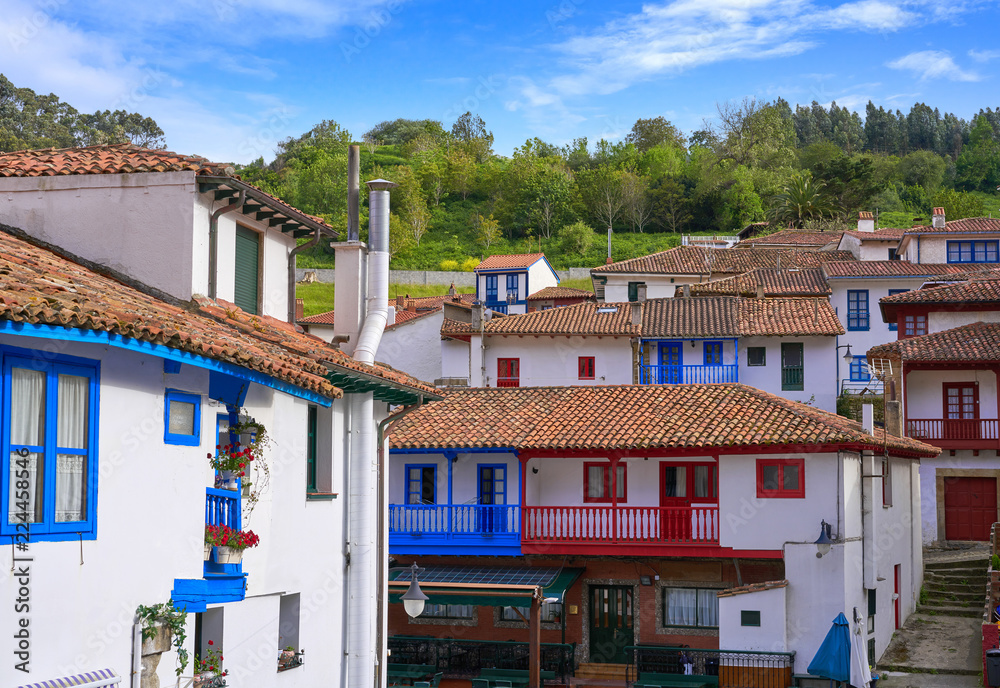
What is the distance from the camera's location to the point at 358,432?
1625 cm

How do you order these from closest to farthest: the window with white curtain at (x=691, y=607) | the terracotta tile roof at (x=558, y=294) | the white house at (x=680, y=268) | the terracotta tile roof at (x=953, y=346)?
the window with white curtain at (x=691, y=607)
the terracotta tile roof at (x=953, y=346)
the white house at (x=680, y=268)
the terracotta tile roof at (x=558, y=294)

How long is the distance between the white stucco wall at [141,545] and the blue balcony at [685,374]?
1124 inches

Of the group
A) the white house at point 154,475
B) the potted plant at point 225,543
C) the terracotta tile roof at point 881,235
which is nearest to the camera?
the white house at point 154,475

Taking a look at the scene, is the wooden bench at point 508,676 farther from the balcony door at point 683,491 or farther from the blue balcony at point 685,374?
the blue balcony at point 685,374

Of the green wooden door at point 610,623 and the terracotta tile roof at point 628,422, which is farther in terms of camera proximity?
the green wooden door at point 610,623

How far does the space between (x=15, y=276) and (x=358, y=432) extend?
26.6ft

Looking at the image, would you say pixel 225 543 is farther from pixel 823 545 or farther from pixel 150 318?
pixel 823 545

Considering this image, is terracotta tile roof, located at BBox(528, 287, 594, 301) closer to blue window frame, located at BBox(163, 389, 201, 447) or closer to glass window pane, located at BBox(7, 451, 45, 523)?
blue window frame, located at BBox(163, 389, 201, 447)

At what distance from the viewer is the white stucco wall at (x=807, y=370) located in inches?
1606

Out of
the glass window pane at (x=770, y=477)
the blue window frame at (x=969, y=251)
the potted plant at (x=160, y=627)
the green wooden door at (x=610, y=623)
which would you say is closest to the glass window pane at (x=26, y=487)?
the potted plant at (x=160, y=627)

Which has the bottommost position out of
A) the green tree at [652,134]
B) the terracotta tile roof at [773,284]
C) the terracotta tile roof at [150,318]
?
the terracotta tile roof at [150,318]

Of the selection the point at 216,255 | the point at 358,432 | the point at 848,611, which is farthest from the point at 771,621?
the point at 216,255

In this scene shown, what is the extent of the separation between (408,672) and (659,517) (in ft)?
22.6

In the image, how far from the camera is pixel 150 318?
366 inches
